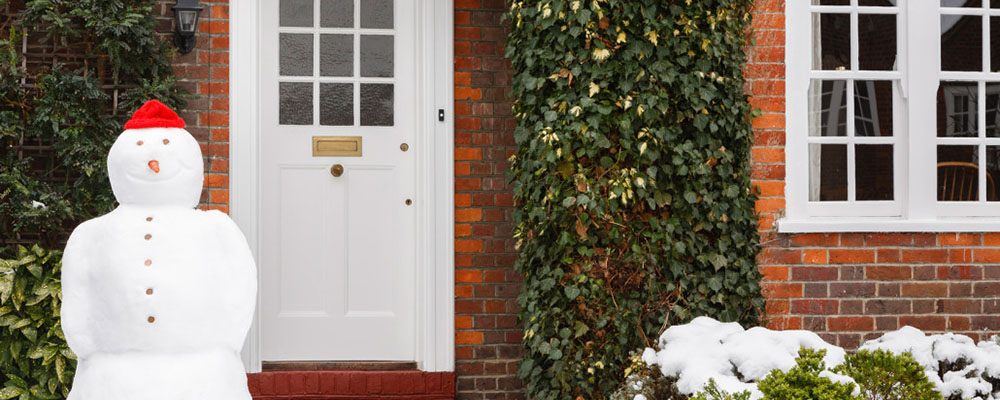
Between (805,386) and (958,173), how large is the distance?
3.01m

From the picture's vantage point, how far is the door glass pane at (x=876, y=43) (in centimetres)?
511

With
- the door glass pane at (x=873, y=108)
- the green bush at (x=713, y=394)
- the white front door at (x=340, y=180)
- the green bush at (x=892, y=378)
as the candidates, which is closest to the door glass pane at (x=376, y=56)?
the white front door at (x=340, y=180)

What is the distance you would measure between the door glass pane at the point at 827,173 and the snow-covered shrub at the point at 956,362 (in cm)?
144

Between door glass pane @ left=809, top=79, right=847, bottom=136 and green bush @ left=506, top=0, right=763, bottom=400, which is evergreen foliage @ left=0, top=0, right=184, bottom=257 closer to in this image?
green bush @ left=506, top=0, right=763, bottom=400

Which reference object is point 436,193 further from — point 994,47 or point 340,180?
point 994,47

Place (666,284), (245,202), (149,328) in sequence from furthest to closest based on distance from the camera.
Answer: (245,202), (666,284), (149,328)

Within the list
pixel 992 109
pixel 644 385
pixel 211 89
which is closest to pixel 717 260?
pixel 644 385

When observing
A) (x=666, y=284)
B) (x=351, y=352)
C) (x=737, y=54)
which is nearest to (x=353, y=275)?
(x=351, y=352)

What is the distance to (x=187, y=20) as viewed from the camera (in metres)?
4.79

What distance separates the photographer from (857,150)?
5.12 metres

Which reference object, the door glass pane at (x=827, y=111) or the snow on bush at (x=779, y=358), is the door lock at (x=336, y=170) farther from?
the door glass pane at (x=827, y=111)

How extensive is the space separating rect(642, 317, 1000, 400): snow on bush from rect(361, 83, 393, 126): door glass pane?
7.24 ft

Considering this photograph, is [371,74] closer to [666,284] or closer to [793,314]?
[666,284]

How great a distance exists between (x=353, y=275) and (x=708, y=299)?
1.96 m
